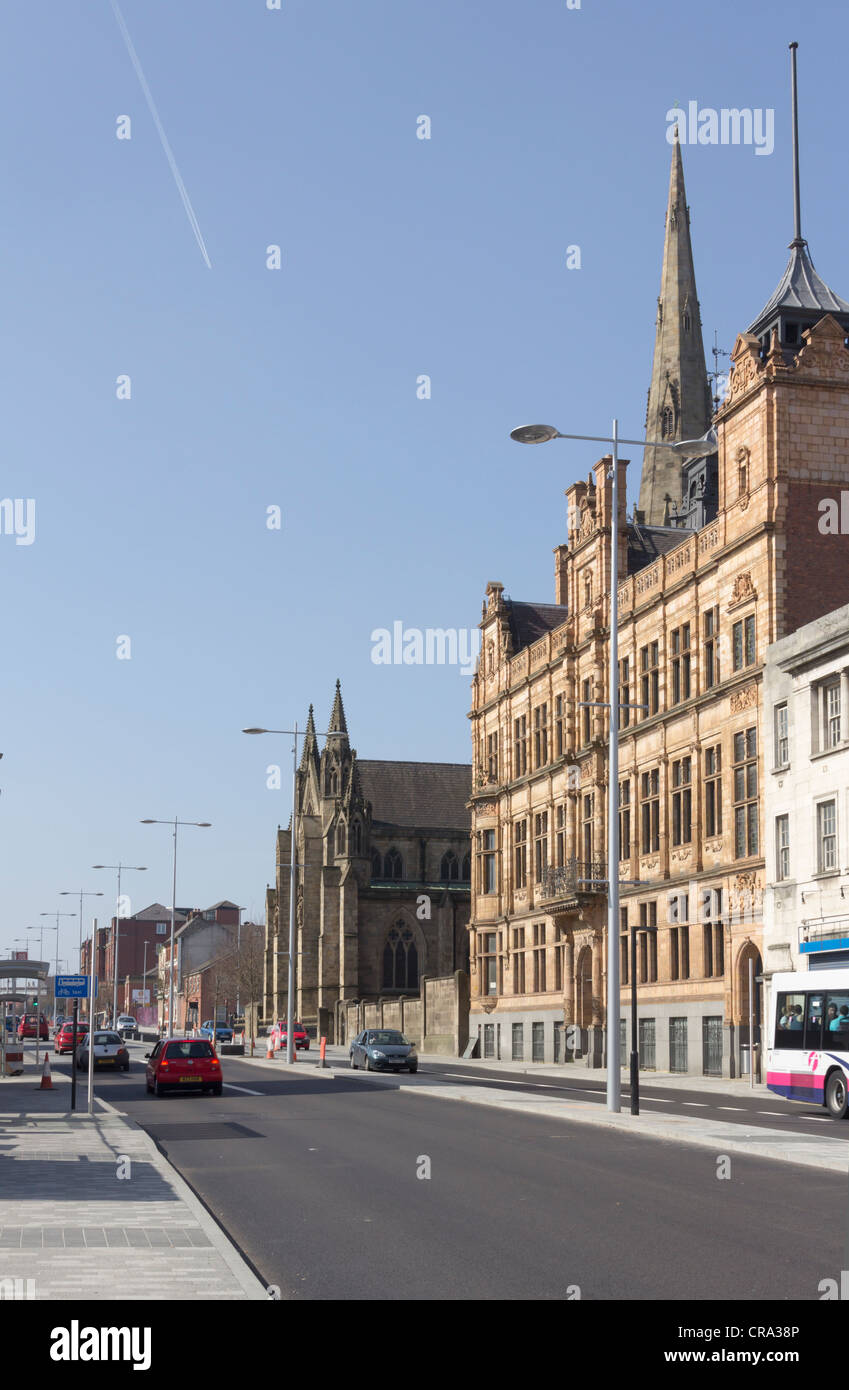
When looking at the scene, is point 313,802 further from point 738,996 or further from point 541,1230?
point 541,1230

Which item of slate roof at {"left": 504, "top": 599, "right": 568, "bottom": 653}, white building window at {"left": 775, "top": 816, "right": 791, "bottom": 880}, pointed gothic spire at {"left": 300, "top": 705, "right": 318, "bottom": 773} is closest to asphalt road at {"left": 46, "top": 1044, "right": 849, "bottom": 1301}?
white building window at {"left": 775, "top": 816, "right": 791, "bottom": 880}

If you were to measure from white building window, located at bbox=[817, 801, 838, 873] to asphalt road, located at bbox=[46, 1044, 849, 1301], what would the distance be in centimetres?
1630

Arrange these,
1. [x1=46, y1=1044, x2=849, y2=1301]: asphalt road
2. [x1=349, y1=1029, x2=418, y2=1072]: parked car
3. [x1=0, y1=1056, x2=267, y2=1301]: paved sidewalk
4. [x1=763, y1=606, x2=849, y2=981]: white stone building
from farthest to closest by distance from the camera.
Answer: [x1=349, y1=1029, x2=418, y2=1072]: parked car, [x1=763, y1=606, x2=849, y2=981]: white stone building, [x1=46, y1=1044, x2=849, y2=1301]: asphalt road, [x1=0, y1=1056, x2=267, y2=1301]: paved sidewalk

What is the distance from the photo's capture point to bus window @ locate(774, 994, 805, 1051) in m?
29.1

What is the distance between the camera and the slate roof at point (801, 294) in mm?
49875

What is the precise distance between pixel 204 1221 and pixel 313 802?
317ft

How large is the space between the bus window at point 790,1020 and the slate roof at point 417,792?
76.1m

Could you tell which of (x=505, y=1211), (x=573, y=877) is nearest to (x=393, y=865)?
(x=573, y=877)

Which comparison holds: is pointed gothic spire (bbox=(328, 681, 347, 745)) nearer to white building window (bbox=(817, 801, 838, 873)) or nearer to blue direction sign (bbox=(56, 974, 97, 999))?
white building window (bbox=(817, 801, 838, 873))

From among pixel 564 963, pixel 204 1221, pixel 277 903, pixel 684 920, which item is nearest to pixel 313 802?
→ pixel 277 903

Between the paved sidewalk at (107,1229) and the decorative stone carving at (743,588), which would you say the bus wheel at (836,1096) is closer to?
the paved sidewalk at (107,1229)

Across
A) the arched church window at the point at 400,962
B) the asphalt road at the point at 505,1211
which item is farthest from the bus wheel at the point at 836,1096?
the arched church window at the point at 400,962

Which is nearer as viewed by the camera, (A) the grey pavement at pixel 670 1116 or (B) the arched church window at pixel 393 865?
(A) the grey pavement at pixel 670 1116
